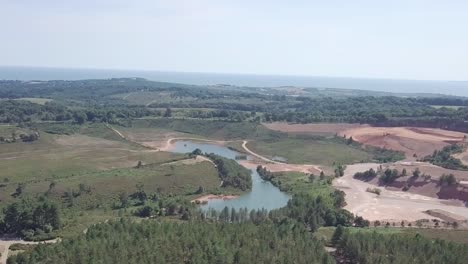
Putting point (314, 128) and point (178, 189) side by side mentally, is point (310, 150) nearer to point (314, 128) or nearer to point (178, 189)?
point (314, 128)

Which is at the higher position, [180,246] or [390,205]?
[180,246]

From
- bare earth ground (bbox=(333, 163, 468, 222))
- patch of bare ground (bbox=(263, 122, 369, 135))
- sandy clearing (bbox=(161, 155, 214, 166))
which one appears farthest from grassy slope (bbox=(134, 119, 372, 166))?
bare earth ground (bbox=(333, 163, 468, 222))

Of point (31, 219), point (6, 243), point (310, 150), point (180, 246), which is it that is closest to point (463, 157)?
point (310, 150)

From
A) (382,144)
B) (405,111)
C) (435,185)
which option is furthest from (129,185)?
(405,111)

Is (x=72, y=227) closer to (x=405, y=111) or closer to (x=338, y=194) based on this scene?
(x=338, y=194)

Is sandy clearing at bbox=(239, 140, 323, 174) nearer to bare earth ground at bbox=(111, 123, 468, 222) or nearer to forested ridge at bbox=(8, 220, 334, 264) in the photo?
bare earth ground at bbox=(111, 123, 468, 222)

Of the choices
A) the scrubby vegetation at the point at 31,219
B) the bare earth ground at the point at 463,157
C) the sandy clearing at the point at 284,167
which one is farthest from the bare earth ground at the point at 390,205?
the scrubby vegetation at the point at 31,219
